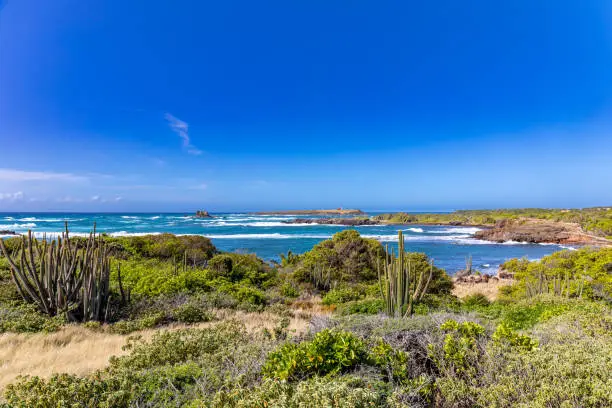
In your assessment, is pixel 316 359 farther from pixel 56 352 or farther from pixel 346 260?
pixel 346 260

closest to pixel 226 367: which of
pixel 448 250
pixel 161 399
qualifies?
pixel 161 399

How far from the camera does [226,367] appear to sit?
154 inches

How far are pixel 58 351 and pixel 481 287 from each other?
18.7 m

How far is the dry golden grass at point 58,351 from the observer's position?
453cm

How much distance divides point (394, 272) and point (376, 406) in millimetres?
5544

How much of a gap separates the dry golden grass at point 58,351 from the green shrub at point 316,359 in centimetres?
106

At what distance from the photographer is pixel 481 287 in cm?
1786

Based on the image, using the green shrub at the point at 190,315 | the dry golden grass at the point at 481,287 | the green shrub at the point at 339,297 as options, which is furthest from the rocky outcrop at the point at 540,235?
the green shrub at the point at 190,315

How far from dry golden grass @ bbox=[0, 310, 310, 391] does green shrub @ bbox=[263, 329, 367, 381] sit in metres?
1.06

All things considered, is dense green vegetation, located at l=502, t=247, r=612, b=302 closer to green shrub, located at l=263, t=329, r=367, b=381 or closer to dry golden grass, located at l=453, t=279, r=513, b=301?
dry golden grass, located at l=453, t=279, r=513, b=301

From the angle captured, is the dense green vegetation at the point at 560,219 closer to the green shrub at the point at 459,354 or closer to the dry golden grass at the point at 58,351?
the green shrub at the point at 459,354

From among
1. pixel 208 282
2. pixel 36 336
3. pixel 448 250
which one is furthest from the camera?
pixel 448 250

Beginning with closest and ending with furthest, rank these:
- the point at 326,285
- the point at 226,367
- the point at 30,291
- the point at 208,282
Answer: the point at 226,367 → the point at 30,291 → the point at 208,282 → the point at 326,285

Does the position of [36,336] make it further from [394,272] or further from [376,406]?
[394,272]
